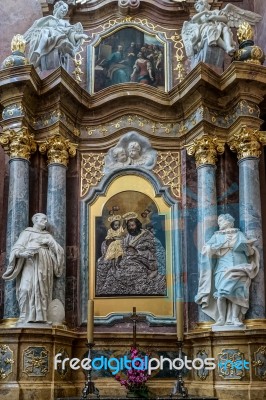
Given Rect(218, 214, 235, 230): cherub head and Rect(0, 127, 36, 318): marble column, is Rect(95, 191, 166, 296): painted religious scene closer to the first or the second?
Rect(218, 214, 235, 230): cherub head

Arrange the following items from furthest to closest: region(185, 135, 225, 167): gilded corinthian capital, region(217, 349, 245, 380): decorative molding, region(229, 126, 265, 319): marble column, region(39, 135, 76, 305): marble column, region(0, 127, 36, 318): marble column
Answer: region(185, 135, 225, 167): gilded corinthian capital, region(39, 135, 76, 305): marble column, region(0, 127, 36, 318): marble column, region(229, 126, 265, 319): marble column, region(217, 349, 245, 380): decorative molding

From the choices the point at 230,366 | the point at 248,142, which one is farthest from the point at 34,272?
the point at 248,142

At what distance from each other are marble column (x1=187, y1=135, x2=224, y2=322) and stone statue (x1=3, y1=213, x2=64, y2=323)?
7.31 ft

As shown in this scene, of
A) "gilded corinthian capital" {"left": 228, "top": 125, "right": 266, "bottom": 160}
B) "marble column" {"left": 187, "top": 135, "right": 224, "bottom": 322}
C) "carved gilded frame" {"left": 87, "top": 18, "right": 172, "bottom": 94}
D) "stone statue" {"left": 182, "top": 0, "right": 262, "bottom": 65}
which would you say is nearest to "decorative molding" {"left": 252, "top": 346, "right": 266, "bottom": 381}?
"marble column" {"left": 187, "top": 135, "right": 224, "bottom": 322}

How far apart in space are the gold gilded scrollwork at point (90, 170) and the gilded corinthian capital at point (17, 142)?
39.8 inches

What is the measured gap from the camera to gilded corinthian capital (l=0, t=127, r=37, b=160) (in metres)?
10.7

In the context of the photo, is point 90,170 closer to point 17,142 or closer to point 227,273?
point 17,142

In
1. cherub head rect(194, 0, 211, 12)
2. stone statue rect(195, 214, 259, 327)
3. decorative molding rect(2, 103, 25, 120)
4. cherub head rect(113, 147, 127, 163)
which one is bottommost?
stone statue rect(195, 214, 259, 327)

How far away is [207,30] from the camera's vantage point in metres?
11.3

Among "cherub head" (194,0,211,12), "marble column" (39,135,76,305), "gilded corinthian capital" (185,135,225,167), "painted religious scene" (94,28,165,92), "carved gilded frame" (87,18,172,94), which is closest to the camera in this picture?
"marble column" (39,135,76,305)

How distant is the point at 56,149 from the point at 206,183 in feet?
8.06

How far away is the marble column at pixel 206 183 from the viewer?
10.5 meters

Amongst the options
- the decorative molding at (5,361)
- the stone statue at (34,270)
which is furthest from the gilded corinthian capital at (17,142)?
the decorative molding at (5,361)

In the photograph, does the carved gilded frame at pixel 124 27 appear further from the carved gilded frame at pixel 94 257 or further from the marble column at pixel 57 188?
the carved gilded frame at pixel 94 257
